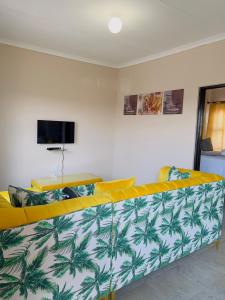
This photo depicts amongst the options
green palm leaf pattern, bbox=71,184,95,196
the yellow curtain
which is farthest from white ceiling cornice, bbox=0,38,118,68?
green palm leaf pattern, bbox=71,184,95,196

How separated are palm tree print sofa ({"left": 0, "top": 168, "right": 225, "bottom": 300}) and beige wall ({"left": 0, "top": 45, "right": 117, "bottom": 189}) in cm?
278

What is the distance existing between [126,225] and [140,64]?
348 centimetres

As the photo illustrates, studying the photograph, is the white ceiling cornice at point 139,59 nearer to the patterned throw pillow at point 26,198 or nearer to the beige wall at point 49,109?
the beige wall at point 49,109

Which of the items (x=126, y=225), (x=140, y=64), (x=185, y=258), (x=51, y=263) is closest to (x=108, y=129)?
(x=140, y=64)

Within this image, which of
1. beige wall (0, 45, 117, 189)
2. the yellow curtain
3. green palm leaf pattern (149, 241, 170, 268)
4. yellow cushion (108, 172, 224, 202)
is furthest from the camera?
the yellow curtain

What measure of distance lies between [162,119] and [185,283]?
2633mm

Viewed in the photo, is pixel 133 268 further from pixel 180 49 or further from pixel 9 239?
pixel 180 49

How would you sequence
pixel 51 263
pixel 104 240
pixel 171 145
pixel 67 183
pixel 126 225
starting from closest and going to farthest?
1. pixel 51 263
2. pixel 104 240
3. pixel 126 225
4. pixel 67 183
5. pixel 171 145

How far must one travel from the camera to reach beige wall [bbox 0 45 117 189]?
375 cm

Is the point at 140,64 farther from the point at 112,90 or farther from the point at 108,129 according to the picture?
the point at 108,129

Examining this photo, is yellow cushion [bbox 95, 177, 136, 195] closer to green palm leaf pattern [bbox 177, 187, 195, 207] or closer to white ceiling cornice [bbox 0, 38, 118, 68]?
green palm leaf pattern [bbox 177, 187, 195, 207]

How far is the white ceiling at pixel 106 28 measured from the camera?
8.09 ft

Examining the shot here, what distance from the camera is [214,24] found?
9.23 feet

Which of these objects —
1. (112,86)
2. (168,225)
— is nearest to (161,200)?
(168,225)
